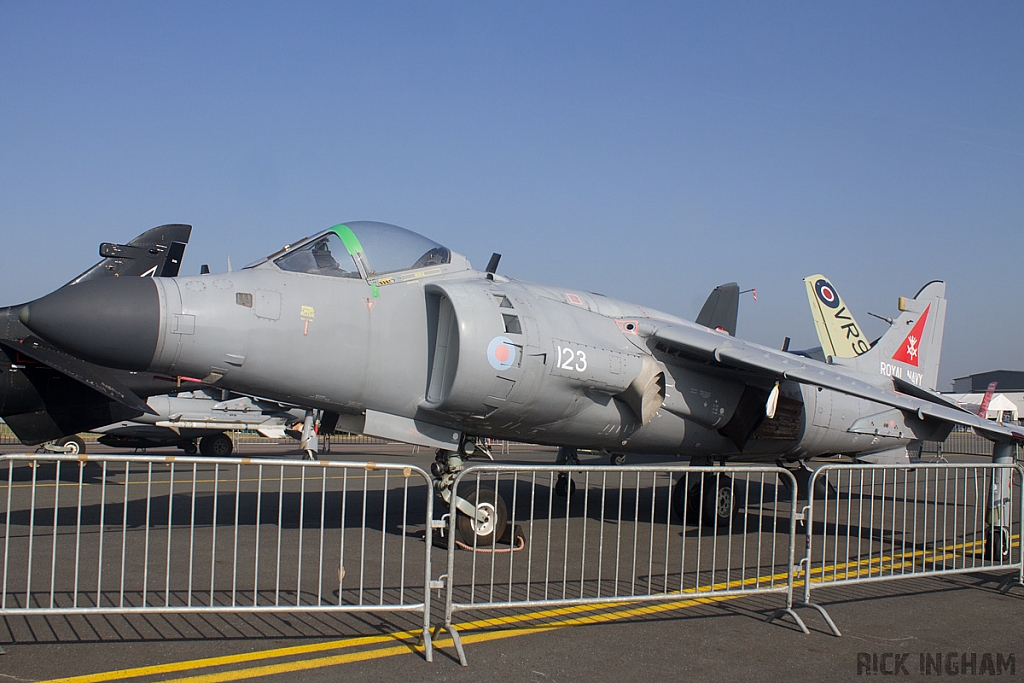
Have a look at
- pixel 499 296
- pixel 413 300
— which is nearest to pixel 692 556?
pixel 499 296

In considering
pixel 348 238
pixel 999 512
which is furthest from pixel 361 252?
pixel 999 512

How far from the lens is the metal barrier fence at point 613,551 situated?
545cm

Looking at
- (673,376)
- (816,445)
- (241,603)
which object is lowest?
(241,603)

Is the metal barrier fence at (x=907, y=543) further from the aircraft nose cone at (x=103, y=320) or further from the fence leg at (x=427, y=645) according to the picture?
the aircraft nose cone at (x=103, y=320)

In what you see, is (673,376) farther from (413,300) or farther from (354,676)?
(354,676)

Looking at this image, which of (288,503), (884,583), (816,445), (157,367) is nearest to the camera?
(157,367)

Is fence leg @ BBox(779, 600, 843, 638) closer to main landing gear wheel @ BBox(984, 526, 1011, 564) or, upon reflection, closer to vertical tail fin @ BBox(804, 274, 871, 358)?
main landing gear wheel @ BBox(984, 526, 1011, 564)

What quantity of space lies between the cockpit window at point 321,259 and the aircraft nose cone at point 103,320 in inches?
49.5

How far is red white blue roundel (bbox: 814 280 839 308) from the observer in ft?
78.7

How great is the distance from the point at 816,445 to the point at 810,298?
15327 mm

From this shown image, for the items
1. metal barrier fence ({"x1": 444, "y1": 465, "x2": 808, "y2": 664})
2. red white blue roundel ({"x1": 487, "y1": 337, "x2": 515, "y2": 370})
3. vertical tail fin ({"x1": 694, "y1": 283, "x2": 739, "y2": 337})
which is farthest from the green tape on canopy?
vertical tail fin ({"x1": 694, "y1": 283, "x2": 739, "y2": 337})

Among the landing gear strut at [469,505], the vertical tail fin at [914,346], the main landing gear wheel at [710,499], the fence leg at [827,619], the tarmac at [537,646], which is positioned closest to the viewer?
the tarmac at [537,646]

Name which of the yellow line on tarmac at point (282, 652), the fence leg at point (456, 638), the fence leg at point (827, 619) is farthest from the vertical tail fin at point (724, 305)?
the fence leg at point (456, 638)

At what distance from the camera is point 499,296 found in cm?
718
